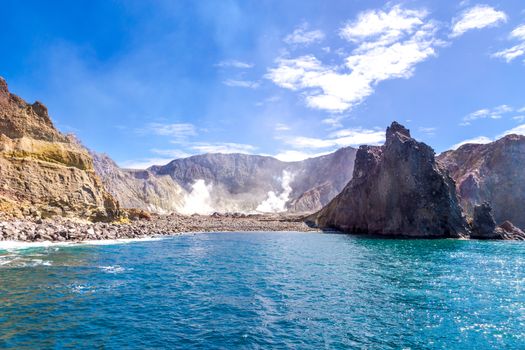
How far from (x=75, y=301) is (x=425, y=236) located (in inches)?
3462

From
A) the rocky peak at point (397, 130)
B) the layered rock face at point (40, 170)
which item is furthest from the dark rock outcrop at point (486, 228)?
the layered rock face at point (40, 170)

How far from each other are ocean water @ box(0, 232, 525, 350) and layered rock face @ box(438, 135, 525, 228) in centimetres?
8770

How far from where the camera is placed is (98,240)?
196 ft

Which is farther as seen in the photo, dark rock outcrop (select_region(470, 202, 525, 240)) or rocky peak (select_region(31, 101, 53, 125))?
dark rock outcrop (select_region(470, 202, 525, 240))

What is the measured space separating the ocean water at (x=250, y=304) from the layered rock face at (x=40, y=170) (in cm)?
2129

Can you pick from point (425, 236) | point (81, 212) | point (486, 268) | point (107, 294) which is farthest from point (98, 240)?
point (425, 236)

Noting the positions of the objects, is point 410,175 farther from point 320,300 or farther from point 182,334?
point 182,334

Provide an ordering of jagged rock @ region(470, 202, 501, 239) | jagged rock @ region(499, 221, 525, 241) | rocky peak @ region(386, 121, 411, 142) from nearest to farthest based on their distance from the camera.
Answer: jagged rock @ region(470, 202, 501, 239) → jagged rock @ region(499, 221, 525, 241) → rocky peak @ region(386, 121, 411, 142)

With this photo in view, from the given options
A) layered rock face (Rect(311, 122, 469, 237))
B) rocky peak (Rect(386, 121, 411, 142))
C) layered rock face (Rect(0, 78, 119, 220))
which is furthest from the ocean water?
rocky peak (Rect(386, 121, 411, 142))

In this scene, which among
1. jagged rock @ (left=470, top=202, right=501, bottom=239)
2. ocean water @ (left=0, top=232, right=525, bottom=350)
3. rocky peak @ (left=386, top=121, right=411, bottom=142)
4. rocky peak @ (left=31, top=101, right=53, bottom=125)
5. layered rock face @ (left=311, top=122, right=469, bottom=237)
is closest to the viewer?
ocean water @ (left=0, top=232, right=525, bottom=350)

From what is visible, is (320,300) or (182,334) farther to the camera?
(320,300)

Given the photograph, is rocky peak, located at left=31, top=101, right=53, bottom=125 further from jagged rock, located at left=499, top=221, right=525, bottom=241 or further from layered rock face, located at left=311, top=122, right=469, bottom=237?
jagged rock, located at left=499, top=221, right=525, bottom=241

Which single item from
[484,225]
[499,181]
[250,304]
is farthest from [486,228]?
[250,304]

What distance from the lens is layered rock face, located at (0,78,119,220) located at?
58.9 m
